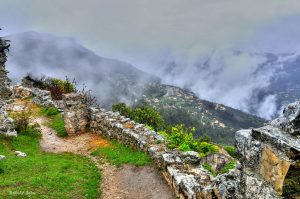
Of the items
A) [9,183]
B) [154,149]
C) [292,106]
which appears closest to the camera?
[292,106]

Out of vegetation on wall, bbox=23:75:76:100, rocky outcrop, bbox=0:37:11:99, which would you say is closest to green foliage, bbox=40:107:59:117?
rocky outcrop, bbox=0:37:11:99

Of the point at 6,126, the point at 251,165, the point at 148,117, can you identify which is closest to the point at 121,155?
the point at 6,126

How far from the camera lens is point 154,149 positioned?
1934 cm

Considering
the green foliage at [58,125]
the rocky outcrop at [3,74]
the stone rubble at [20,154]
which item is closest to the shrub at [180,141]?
the stone rubble at [20,154]

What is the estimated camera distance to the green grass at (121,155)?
1970 centimetres

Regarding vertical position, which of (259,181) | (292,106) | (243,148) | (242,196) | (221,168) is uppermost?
(292,106)

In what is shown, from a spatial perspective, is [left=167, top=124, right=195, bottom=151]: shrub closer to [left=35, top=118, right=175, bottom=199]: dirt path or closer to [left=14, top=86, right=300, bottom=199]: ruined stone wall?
[left=14, top=86, right=300, bottom=199]: ruined stone wall

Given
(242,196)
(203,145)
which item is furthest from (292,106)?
(203,145)

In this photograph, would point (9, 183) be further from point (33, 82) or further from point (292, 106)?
point (33, 82)

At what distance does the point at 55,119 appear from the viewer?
33.6 metres

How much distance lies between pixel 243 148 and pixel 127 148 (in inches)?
657

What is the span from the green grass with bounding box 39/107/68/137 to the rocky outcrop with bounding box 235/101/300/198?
77.1 feet

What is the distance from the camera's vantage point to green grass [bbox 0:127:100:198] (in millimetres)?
15406

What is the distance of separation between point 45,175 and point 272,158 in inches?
568
